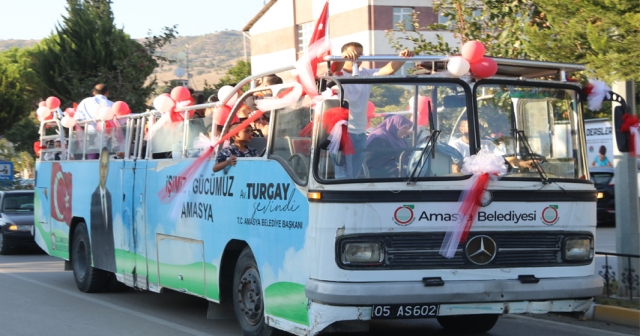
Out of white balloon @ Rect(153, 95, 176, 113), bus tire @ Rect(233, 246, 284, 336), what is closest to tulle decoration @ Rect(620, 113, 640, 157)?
bus tire @ Rect(233, 246, 284, 336)

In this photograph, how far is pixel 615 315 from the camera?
9.56 metres

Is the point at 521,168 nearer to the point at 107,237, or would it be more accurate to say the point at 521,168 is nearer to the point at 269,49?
the point at 107,237

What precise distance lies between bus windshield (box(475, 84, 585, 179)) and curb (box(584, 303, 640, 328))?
254 centimetres

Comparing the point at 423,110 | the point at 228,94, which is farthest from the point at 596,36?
the point at 228,94

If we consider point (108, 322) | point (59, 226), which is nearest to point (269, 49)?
point (59, 226)

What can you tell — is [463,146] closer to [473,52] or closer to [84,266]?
[473,52]

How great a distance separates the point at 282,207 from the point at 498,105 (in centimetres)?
197

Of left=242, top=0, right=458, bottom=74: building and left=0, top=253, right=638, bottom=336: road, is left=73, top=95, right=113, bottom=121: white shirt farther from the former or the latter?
left=242, top=0, right=458, bottom=74: building

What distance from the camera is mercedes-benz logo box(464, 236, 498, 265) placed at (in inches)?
275

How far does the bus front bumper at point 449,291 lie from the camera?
21.8ft

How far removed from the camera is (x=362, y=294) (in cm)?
665

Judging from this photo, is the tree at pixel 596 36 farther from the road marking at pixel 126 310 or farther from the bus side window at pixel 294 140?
the road marking at pixel 126 310

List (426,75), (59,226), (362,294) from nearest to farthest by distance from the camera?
(362,294)
(426,75)
(59,226)

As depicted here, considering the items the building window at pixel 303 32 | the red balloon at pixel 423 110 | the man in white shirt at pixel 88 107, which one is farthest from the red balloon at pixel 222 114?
the building window at pixel 303 32
